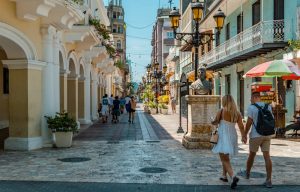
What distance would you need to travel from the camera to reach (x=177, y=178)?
8164 mm

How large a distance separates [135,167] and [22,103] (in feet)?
14.7

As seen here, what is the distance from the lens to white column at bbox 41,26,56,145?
12.9m

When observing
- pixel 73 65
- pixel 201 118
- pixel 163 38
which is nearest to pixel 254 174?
pixel 201 118

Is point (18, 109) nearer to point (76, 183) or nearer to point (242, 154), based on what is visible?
point (76, 183)

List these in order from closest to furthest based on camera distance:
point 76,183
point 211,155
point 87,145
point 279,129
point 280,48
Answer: point 76,183 → point 211,155 → point 87,145 → point 279,129 → point 280,48

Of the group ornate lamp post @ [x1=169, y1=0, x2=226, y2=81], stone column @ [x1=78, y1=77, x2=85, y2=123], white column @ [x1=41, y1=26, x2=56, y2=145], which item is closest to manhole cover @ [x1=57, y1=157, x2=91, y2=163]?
white column @ [x1=41, y1=26, x2=56, y2=145]

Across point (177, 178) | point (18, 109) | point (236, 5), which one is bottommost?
point (177, 178)

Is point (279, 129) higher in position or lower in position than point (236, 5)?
lower

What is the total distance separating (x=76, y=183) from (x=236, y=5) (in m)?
20.0

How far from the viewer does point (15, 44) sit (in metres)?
11.6

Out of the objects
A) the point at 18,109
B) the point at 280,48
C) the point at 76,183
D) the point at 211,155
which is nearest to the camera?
the point at 76,183

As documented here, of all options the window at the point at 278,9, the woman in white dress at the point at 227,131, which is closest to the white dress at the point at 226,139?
the woman in white dress at the point at 227,131

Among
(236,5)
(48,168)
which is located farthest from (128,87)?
(48,168)

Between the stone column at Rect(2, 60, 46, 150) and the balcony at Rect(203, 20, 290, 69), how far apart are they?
1085 centimetres
